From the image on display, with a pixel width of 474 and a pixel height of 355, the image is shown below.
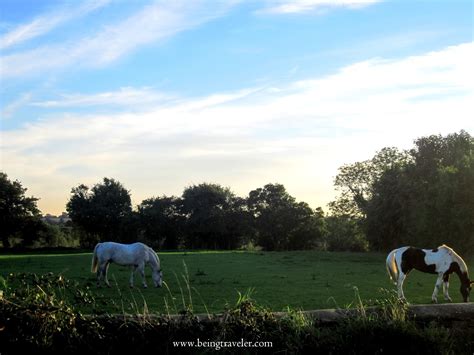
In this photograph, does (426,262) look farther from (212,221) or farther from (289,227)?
(212,221)

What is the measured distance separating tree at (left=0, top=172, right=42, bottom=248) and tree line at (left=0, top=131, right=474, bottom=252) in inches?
4.7

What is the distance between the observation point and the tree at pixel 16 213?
62.8m

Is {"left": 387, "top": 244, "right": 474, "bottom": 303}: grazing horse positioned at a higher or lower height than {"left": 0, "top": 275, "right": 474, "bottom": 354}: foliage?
lower

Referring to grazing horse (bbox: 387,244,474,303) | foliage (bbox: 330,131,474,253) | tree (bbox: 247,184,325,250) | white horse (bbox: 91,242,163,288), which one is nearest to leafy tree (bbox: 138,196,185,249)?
tree (bbox: 247,184,325,250)

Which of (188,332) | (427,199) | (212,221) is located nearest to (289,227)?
(212,221)

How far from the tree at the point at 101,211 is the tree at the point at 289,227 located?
1906 centimetres

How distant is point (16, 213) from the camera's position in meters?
63.4

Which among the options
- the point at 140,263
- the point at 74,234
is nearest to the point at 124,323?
the point at 140,263

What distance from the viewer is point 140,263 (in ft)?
65.1

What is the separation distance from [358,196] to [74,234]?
4461 centimetres

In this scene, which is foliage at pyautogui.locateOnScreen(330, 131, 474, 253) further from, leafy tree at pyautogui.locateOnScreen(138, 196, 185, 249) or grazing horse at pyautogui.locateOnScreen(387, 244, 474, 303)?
leafy tree at pyautogui.locateOnScreen(138, 196, 185, 249)

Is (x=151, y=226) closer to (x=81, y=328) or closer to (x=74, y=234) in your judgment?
(x=74, y=234)

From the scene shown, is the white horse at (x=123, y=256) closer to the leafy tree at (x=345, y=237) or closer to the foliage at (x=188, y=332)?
the foliage at (x=188, y=332)

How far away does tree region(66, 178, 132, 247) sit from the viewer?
7119 centimetres
